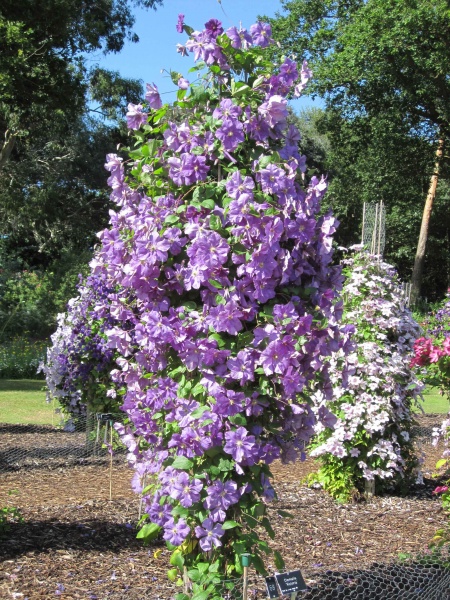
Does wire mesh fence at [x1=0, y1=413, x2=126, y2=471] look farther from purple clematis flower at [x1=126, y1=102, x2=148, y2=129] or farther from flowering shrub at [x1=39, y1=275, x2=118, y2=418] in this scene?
purple clematis flower at [x1=126, y1=102, x2=148, y2=129]

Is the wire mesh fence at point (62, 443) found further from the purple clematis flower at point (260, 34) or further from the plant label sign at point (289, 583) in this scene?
the purple clematis flower at point (260, 34)

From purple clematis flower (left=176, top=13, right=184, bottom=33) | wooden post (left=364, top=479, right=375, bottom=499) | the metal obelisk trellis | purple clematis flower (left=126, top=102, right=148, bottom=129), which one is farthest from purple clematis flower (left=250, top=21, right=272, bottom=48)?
wooden post (left=364, top=479, right=375, bottom=499)

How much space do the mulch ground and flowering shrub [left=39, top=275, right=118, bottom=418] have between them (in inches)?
41.5

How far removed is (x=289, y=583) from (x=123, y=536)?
7.94 feet

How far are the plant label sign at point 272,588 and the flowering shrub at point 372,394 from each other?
135 inches

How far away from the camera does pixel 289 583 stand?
2506mm

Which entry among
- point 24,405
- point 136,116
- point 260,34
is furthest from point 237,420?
point 24,405

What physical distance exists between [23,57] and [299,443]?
12193 mm

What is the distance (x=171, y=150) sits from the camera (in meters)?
2.91

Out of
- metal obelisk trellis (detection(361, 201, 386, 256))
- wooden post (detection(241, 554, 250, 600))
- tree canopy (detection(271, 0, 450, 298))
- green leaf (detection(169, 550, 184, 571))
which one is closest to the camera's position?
wooden post (detection(241, 554, 250, 600))

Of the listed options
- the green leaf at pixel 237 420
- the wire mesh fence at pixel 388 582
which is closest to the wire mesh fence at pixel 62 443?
the wire mesh fence at pixel 388 582

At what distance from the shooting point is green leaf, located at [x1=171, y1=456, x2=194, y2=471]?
263 cm

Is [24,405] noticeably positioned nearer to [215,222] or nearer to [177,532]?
[177,532]

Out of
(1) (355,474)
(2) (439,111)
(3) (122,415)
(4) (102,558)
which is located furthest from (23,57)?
(2) (439,111)
